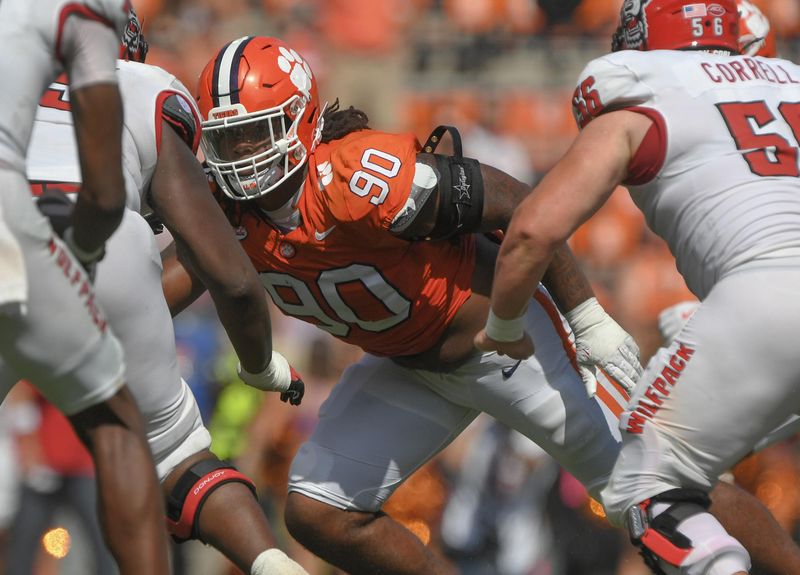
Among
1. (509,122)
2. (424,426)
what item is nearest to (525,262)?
(424,426)

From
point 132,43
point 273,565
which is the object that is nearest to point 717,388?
point 273,565

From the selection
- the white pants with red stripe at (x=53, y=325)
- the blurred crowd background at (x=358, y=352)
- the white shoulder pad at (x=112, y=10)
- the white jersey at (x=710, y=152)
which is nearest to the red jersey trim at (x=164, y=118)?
the white shoulder pad at (x=112, y=10)

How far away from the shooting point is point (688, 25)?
3590mm

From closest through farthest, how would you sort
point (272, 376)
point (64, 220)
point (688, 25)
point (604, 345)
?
point (64, 220) < point (688, 25) < point (604, 345) < point (272, 376)

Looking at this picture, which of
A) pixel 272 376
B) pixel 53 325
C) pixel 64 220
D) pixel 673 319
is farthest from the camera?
pixel 673 319

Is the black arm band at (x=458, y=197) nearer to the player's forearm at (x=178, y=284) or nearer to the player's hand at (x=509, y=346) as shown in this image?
the player's hand at (x=509, y=346)

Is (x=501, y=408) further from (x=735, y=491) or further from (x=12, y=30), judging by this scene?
(x=12, y=30)

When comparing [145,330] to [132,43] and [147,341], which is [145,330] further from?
[132,43]

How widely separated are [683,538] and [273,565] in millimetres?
1127

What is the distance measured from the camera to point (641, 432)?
10.8 feet

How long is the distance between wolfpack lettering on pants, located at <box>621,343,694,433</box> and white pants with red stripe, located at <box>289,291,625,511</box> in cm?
77

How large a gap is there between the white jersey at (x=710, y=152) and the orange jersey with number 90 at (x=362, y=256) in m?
0.69

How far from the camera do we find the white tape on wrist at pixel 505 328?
11.3ft

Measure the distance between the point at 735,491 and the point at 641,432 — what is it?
3.24 feet
